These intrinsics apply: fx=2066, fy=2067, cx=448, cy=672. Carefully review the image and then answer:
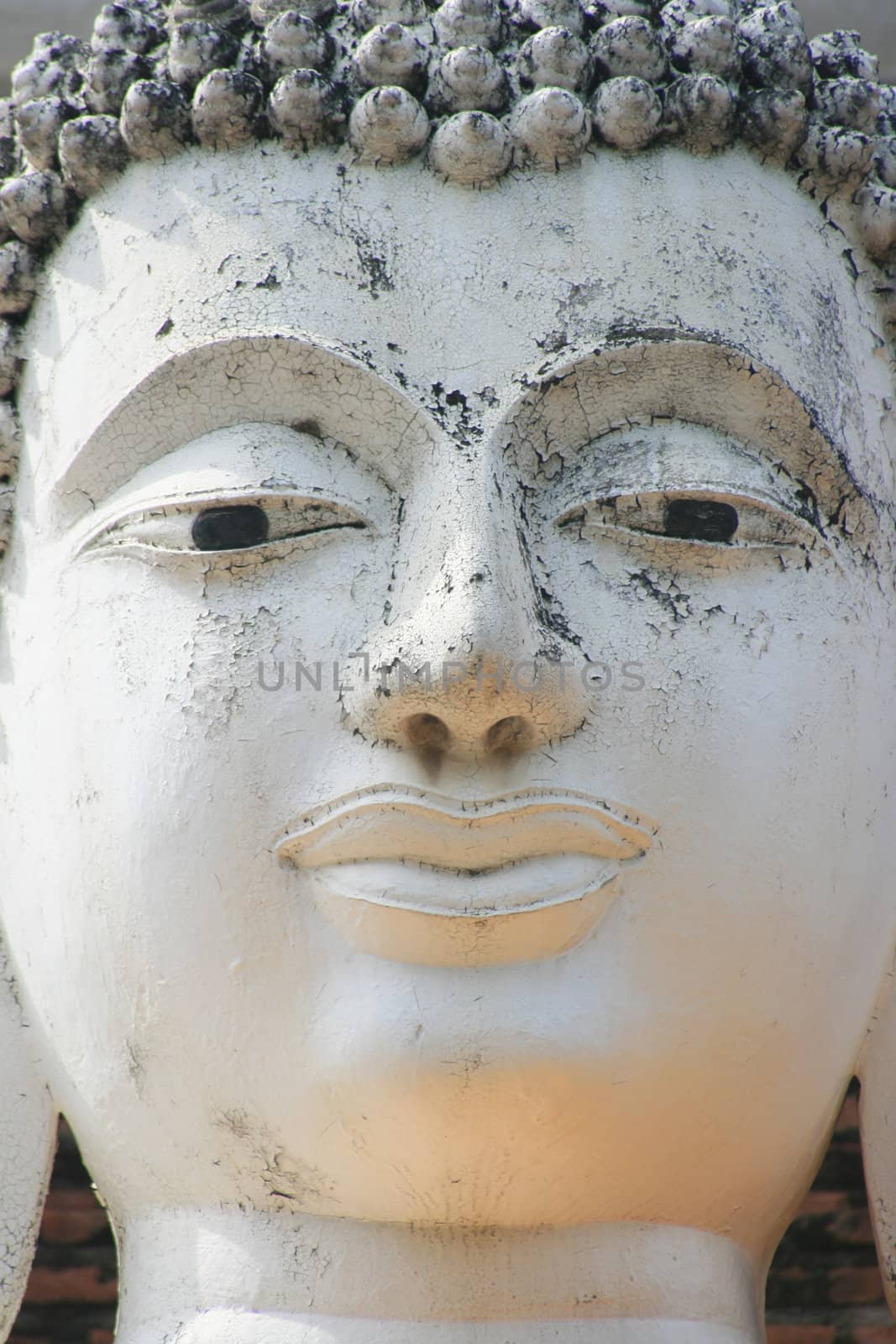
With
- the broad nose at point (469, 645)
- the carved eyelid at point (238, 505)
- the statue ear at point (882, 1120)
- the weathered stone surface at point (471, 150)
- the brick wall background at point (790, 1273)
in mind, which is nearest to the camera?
the broad nose at point (469, 645)

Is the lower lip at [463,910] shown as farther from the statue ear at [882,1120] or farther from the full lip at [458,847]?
the statue ear at [882,1120]

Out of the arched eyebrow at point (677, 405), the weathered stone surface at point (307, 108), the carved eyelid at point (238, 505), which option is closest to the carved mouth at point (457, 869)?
the carved eyelid at point (238, 505)

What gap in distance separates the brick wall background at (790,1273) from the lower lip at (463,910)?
4.43 feet

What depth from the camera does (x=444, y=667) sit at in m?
2.44

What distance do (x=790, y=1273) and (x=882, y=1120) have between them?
85 centimetres

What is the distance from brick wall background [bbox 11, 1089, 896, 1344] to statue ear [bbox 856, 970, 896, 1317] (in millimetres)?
706

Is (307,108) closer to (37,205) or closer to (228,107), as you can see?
(228,107)

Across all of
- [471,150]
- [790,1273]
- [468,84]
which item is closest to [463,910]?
[471,150]

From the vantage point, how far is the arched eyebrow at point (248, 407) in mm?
2615

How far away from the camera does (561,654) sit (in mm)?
2510

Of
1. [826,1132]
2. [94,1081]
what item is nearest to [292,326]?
[94,1081]

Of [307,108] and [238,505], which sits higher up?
[307,108]

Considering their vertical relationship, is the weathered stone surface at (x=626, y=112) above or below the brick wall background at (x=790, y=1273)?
above

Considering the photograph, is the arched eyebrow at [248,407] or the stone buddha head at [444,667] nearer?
the stone buddha head at [444,667]
